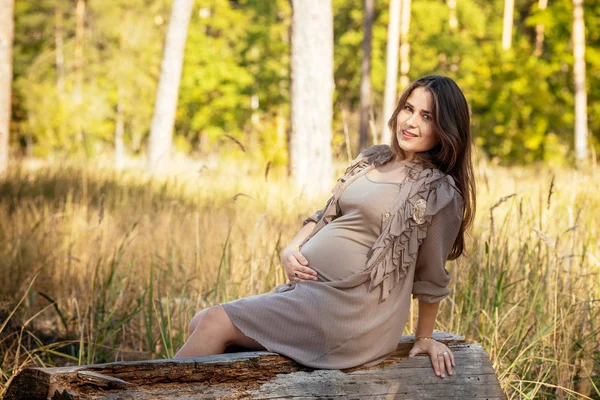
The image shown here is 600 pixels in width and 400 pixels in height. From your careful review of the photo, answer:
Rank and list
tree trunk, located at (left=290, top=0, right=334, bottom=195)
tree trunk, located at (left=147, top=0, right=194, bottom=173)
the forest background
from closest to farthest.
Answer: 1. the forest background
2. tree trunk, located at (left=290, top=0, right=334, bottom=195)
3. tree trunk, located at (left=147, top=0, right=194, bottom=173)

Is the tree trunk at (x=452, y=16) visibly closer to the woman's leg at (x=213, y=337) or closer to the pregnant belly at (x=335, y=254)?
the pregnant belly at (x=335, y=254)

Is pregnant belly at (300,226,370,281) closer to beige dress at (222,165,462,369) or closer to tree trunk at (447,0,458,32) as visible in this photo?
beige dress at (222,165,462,369)

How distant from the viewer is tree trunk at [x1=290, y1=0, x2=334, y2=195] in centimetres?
793

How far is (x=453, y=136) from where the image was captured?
97.6 inches

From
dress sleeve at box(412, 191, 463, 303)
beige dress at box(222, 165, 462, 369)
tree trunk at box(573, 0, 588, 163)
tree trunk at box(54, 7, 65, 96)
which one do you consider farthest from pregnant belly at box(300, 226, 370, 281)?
tree trunk at box(54, 7, 65, 96)

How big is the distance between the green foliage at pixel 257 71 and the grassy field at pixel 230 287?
9.35m

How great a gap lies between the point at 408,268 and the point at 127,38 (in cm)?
2371

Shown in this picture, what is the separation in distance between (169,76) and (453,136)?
1058cm

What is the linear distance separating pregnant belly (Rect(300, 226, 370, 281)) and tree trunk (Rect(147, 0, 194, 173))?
33.1ft

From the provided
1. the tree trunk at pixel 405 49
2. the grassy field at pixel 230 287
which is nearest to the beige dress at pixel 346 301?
the grassy field at pixel 230 287

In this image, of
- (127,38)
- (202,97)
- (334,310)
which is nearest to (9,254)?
(334,310)

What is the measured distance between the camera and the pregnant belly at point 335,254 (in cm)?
240

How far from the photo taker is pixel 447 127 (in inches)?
97.9

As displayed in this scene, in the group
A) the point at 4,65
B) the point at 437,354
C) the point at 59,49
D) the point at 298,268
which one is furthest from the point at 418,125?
the point at 59,49
